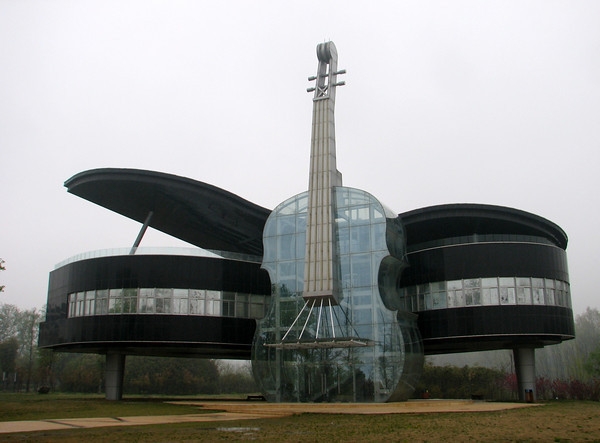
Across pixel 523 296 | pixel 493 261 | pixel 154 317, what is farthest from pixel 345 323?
pixel 154 317

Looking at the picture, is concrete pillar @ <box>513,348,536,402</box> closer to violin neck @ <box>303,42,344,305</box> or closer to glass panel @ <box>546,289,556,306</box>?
glass panel @ <box>546,289,556,306</box>

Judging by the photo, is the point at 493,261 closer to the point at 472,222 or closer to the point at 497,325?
the point at 497,325

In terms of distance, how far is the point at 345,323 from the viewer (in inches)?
1458

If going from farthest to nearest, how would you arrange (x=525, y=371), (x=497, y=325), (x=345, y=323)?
1. (x=525, y=371)
2. (x=497, y=325)
3. (x=345, y=323)

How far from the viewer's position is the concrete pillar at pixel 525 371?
4138 centimetres

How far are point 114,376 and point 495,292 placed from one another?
87.8ft

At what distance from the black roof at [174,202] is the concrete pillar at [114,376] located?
11143mm

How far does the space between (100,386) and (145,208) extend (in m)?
40.8

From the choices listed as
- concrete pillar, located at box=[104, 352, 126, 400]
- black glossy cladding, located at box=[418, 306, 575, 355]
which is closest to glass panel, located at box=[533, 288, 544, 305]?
black glossy cladding, located at box=[418, 306, 575, 355]

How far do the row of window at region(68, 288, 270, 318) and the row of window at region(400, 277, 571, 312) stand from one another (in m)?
13.2

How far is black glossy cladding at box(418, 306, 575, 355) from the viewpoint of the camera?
38375 millimetres

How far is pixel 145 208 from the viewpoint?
48344 mm

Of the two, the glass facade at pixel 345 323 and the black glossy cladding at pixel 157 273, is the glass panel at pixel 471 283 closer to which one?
the glass facade at pixel 345 323

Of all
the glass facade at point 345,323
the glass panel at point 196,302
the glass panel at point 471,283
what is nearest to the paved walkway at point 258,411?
the glass facade at point 345,323
